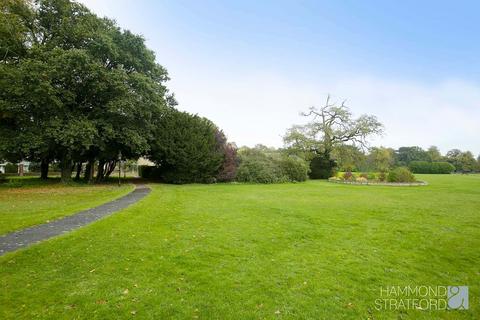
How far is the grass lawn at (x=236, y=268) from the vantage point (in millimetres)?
3572

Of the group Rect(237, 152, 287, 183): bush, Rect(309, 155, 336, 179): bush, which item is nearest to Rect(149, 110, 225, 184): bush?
Rect(237, 152, 287, 183): bush

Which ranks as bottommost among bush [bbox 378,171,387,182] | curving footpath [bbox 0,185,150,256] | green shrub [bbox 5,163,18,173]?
curving footpath [bbox 0,185,150,256]

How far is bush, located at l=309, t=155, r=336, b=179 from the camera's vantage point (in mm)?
33656

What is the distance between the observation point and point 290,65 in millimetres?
21078

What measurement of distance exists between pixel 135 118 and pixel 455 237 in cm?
2036

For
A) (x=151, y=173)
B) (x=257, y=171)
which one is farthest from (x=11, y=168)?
(x=257, y=171)

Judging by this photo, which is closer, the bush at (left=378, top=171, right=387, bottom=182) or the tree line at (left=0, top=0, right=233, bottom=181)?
the tree line at (left=0, top=0, right=233, bottom=181)

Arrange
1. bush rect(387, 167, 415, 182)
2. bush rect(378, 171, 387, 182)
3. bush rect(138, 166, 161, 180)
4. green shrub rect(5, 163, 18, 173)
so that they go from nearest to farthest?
bush rect(387, 167, 415, 182), bush rect(378, 171, 387, 182), bush rect(138, 166, 161, 180), green shrub rect(5, 163, 18, 173)

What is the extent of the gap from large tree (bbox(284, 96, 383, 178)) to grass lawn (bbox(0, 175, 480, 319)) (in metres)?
25.3

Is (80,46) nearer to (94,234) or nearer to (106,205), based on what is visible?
(106,205)

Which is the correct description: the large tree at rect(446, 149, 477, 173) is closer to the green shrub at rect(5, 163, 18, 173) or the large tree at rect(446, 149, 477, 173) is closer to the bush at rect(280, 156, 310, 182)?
the bush at rect(280, 156, 310, 182)

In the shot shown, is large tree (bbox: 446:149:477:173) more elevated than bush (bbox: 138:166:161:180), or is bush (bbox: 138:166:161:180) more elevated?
large tree (bbox: 446:149:477:173)

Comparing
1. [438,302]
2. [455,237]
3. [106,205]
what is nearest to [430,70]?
[455,237]

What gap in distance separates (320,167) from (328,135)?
4130 millimetres
